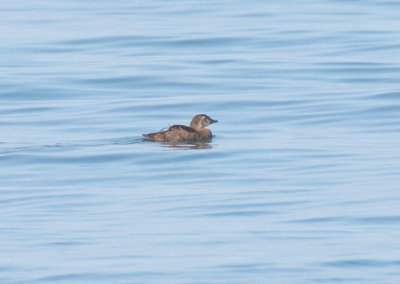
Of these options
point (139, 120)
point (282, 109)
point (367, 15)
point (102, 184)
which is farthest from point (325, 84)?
point (367, 15)

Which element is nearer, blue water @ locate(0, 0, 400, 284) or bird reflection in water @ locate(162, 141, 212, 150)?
A: blue water @ locate(0, 0, 400, 284)

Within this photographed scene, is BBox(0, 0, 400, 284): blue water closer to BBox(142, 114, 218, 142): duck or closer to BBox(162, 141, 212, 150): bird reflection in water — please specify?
BBox(162, 141, 212, 150): bird reflection in water

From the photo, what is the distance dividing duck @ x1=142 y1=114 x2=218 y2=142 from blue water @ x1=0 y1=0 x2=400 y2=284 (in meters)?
0.17

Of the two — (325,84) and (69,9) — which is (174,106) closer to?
(325,84)

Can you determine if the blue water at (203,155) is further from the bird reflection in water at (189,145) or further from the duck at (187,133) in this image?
the duck at (187,133)

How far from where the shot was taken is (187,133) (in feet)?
59.1

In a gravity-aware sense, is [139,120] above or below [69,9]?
below

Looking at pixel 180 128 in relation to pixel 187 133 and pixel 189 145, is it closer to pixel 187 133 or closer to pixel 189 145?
pixel 187 133

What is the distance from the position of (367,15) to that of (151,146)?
18035 mm

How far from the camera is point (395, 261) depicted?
10719 mm

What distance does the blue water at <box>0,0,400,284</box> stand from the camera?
36.1 ft

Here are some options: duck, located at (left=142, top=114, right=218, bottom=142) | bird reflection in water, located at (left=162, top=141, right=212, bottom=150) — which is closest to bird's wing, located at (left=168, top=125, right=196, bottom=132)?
duck, located at (left=142, top=114, right=218, bottom=142)

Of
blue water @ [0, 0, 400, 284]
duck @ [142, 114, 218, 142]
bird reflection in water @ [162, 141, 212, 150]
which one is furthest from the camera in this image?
duck @ [142, 114, 218, 142]

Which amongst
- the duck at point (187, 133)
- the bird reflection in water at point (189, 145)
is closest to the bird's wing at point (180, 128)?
the duck at point (187, 133)
